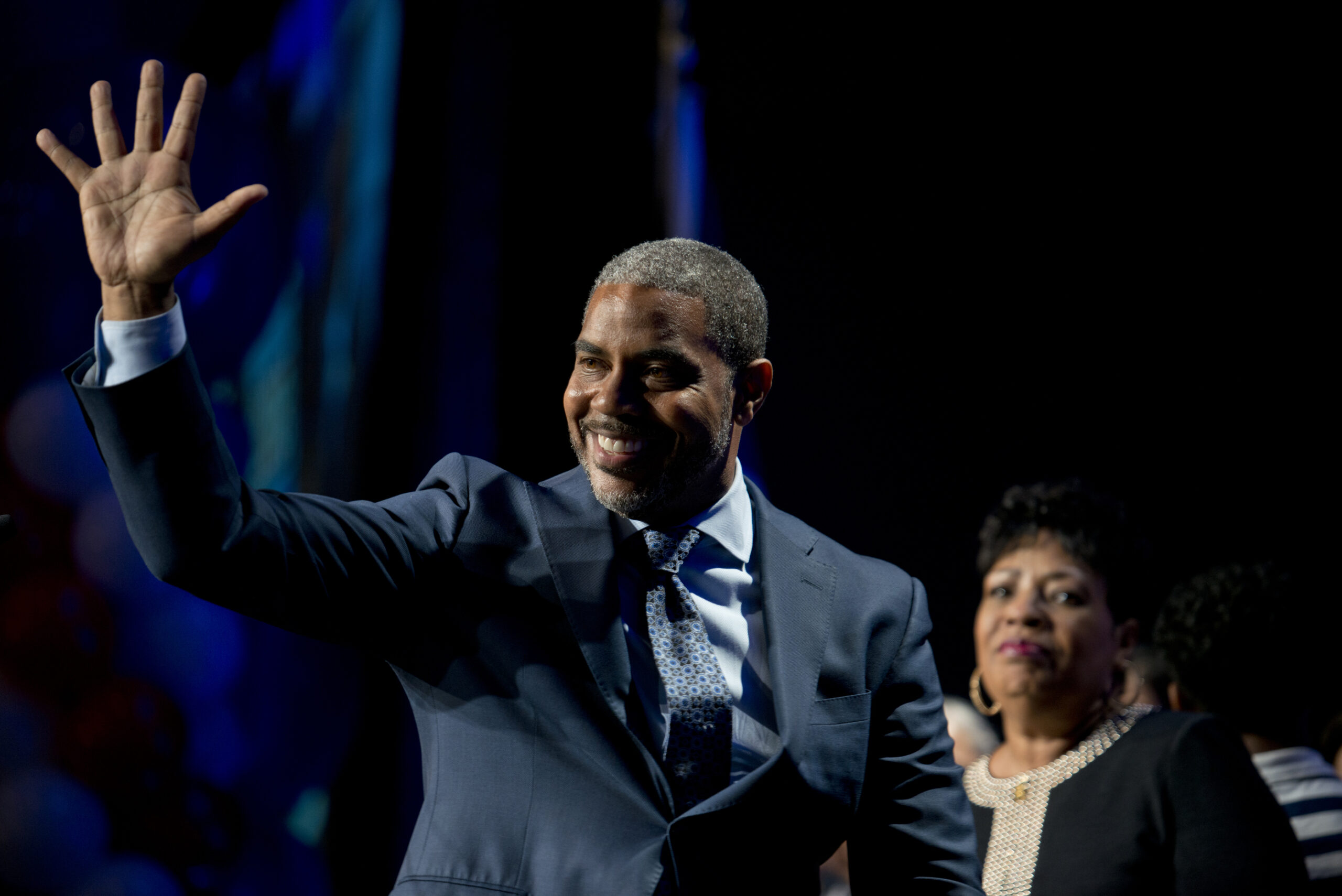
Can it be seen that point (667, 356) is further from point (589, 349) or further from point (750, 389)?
point (750, 389)

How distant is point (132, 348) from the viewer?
1113 millimetres

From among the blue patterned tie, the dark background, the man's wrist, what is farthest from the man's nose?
the dark background

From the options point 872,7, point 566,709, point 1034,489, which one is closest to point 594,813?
point 566,709

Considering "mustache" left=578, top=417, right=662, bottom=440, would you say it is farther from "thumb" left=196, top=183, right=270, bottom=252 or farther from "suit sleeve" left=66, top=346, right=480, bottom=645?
"thumb" left=196, top=183, right=270, bottom=252

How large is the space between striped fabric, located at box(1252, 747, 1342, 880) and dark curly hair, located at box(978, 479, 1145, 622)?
1.74ft

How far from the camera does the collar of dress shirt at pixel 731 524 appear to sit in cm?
163

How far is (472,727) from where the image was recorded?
4.60 feet

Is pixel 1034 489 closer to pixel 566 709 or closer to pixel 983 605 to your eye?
pixel 983 605

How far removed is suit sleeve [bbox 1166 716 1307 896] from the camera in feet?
6.61

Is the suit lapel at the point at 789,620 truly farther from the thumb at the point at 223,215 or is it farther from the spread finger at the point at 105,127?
the spread finger at the point at 105,127

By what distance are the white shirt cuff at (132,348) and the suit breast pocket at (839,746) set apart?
0.91 metres

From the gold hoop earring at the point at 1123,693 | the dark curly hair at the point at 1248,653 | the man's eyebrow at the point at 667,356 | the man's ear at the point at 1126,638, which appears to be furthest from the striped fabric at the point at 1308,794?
the man's eyebrow at the point at 667,356

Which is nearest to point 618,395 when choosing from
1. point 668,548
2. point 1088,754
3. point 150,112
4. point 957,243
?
point 668,548

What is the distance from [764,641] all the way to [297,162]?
1.65 m
